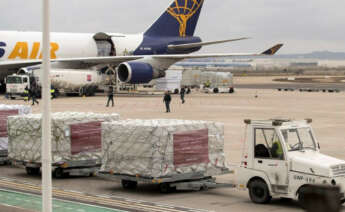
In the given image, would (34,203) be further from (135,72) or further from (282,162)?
(135,72)

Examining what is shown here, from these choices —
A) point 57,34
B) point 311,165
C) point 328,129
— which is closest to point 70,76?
point 57,34

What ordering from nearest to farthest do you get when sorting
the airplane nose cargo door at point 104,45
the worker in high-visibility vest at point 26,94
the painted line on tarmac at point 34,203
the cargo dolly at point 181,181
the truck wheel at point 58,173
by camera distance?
the painted line on tarmac at point 34,203, the cargo dolly at point 181,181, the truck wheel at point 58,173, the worker in high-visibility vest at point 26,94, the airplane nose cargo door at point 104,45

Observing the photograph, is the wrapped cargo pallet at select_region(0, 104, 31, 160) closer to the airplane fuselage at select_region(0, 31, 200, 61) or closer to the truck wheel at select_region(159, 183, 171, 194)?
the truck wheel at select_region(159, 183, 171, 194)

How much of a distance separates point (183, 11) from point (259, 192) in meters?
52.6

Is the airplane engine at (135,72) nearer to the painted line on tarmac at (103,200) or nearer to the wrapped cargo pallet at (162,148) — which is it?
the painted line on tarmac at (103,200)

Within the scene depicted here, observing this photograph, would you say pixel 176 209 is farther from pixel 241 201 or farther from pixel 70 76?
pixel 70 76

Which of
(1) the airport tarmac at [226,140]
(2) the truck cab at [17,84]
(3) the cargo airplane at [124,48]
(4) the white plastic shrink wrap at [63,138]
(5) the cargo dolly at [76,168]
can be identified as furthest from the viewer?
(3) the cargo airplane at [124,48]

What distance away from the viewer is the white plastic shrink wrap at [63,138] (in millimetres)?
17453

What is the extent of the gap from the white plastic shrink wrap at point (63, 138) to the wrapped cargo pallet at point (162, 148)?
1.87 m

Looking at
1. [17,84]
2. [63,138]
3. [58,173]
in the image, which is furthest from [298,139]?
[17,84]

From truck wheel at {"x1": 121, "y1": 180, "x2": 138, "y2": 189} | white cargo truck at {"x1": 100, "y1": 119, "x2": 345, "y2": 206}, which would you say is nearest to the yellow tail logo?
truck wheel at {"x1": 121, "y1": 180, "x2": 138, "y2": 189}

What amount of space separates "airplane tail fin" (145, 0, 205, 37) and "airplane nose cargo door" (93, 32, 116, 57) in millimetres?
4764

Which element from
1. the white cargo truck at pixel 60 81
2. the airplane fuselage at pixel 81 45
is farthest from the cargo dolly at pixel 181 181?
the airplane fuselage at pixel 81 45

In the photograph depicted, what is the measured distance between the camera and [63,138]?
1742cm
